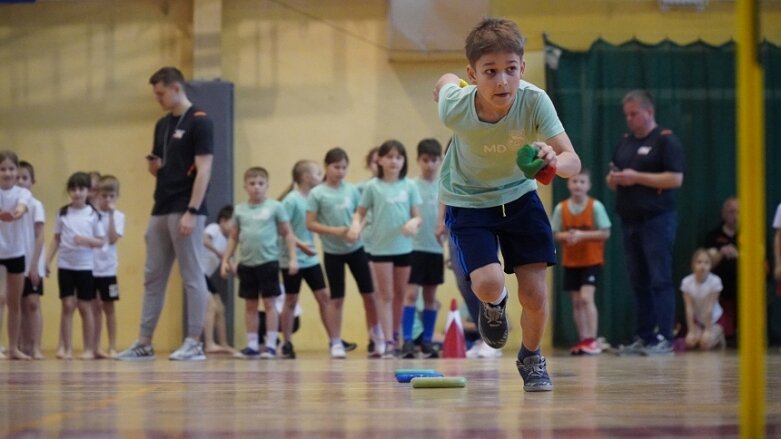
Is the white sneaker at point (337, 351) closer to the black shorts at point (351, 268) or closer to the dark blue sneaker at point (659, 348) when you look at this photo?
the black shorts at point (351, 268)

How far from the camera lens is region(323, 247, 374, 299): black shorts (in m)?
9.82

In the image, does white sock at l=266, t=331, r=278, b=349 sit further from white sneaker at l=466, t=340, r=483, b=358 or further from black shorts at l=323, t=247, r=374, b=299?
white sneaker at l=466, t=340, r=483, b=358

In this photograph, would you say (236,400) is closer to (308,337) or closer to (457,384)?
(457,384)

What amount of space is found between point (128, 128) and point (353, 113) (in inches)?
97.2

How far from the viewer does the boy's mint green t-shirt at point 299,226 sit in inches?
394

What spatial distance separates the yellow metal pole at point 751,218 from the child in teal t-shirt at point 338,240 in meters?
7.43

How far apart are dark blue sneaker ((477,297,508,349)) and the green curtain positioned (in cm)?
704

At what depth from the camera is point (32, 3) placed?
12.6m

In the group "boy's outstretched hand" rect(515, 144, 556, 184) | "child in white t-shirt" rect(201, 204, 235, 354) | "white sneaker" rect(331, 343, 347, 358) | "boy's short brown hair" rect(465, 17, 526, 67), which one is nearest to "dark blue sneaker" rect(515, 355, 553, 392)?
"boy's outstretched hand" rect(515, 144, 556, 184)

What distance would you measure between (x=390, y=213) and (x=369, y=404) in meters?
5.62

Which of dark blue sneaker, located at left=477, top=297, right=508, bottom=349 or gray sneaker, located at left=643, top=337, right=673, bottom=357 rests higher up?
A: dark blue sneaker, located at left=477, top=297, right=508, bottom=349

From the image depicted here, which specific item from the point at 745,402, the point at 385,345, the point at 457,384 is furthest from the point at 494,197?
the point at 385,345

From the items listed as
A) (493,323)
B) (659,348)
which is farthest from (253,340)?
(493,323)

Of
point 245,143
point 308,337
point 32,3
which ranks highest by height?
point 32,3
